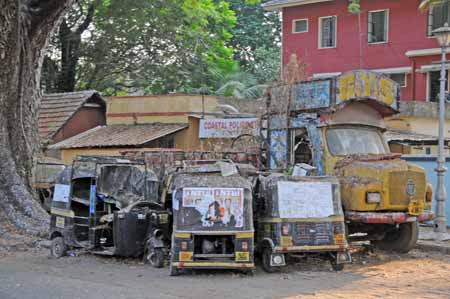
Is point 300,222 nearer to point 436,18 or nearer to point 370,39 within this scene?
point 436,18

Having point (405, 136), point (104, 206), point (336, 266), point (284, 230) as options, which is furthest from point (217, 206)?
point (405, 136)

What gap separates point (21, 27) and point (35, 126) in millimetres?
2530

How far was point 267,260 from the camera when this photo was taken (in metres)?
11.3

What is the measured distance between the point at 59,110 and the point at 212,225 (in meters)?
21.5

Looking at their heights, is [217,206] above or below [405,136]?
below

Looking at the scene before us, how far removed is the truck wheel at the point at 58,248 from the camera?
13.2 meters

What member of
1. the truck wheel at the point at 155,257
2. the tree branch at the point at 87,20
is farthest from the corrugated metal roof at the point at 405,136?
the tree branch at the point at 87,20

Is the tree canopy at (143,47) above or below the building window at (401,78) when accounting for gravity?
above

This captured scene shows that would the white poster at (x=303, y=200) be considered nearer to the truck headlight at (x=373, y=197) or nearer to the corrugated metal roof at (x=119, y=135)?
the truck headlight at (x=373, y=197)

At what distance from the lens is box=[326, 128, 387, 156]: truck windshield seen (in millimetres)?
13414

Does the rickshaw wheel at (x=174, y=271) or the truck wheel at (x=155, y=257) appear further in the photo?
the truck wheel at (x=155, y=257)

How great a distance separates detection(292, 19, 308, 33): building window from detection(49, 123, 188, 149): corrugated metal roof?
40.0 feet

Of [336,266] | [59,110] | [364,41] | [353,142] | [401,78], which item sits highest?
[364,41]

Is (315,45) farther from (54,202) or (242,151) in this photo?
(54,202)
